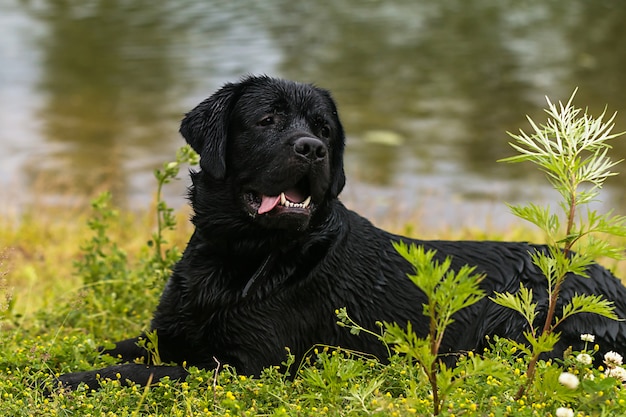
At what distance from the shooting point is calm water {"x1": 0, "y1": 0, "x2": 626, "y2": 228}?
976cm

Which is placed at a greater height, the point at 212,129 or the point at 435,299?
the point at 212,129

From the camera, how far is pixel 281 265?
418 cm

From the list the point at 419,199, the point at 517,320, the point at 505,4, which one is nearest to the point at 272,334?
the point at 517,320

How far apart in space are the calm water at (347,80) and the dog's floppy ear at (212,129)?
14.7 ft

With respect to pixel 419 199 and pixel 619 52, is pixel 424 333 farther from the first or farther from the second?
pixel 619 52

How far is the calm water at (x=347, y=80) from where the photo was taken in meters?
9.76

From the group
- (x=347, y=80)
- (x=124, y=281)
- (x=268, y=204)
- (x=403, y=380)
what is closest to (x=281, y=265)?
(x=268, y=204)

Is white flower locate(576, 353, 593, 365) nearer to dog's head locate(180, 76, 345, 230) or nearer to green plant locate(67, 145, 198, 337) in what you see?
dog's head locate(180, 76, 345, 230)

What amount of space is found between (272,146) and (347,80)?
10.1 meters

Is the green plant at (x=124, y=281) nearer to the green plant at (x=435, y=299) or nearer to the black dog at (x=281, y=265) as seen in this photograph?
the black dog at (x=281, y=265)

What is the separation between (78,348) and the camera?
13.7ft

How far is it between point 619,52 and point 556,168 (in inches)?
551

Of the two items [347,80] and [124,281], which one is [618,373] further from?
[347,80]

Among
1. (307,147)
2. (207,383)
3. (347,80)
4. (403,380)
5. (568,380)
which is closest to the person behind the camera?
(568,380)
